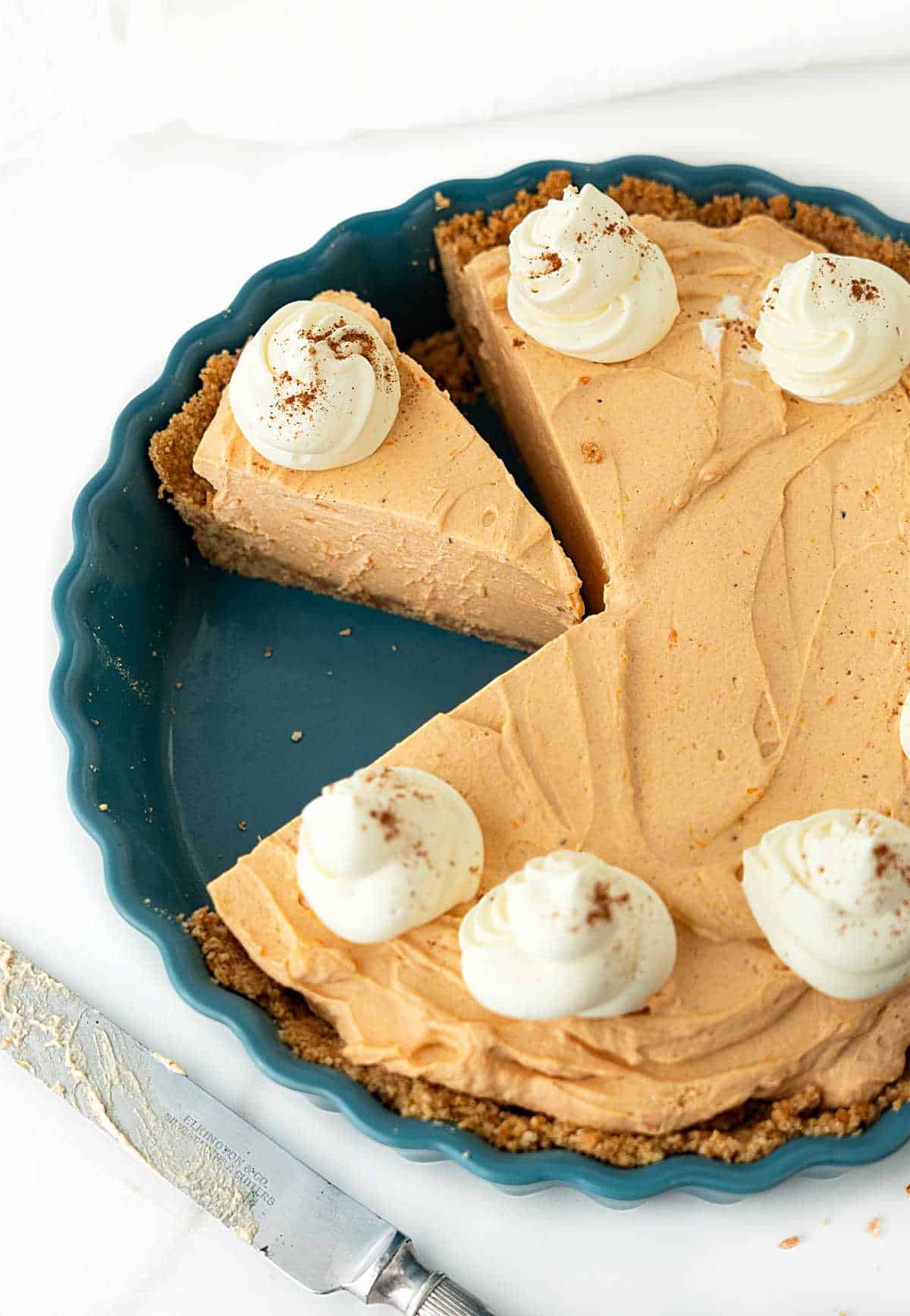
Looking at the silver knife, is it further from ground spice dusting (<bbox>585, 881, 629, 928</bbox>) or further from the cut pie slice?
the cut pie slice

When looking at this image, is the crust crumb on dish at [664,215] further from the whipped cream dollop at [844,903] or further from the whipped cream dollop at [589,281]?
the whipped cream dollop at [844,903]

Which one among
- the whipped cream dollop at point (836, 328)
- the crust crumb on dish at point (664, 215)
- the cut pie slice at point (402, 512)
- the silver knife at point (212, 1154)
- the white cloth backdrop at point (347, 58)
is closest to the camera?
the silver knife at point (212, 1154)

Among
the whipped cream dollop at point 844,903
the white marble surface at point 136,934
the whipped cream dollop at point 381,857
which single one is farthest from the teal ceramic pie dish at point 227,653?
the whipped cream dollop at point 844,903

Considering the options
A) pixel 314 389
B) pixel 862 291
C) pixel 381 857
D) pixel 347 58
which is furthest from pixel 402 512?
pixel 347 58

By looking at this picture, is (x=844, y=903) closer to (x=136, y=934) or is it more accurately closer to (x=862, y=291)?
(x=862, y=291)

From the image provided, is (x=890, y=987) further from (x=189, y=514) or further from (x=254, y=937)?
(x=189, y=514)
